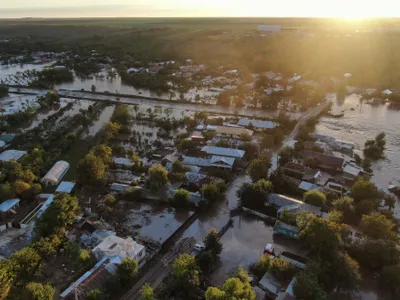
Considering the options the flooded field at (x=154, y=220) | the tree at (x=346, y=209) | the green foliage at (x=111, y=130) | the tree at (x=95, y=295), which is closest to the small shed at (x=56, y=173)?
the green foliage at (x=111, y=130)

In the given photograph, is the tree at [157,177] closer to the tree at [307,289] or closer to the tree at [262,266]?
the tree at [262,266]

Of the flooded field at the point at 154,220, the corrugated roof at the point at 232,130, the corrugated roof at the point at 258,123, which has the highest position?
the corrugated roof at the point at 232,130

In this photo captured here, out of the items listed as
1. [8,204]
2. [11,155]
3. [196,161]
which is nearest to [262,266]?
[196,161]

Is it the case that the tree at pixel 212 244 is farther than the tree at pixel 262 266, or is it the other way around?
the tree at pixel 212 244

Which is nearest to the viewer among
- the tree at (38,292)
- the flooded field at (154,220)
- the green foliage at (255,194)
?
the tree at (38,292)

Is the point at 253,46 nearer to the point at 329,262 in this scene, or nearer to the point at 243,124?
the point at 243,124

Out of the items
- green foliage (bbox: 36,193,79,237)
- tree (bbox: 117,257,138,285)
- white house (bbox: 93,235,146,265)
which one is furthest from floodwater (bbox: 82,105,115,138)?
tree (bbox: 117,257,138,285)

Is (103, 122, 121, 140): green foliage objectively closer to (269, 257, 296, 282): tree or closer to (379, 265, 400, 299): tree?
(269, 257, 296, 282): tree
